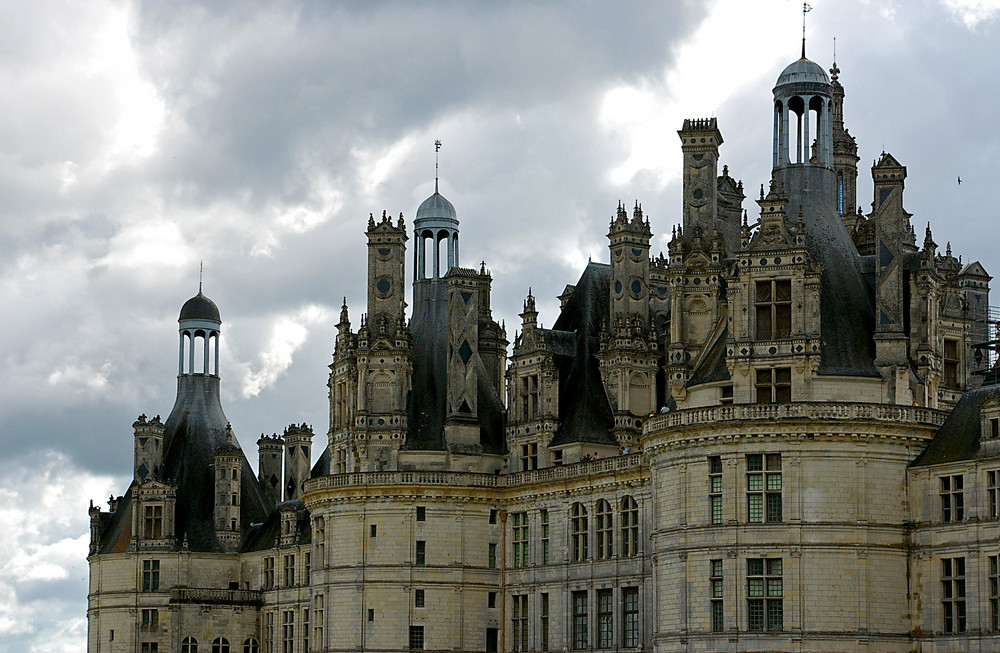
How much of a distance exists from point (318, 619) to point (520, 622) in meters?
9.45

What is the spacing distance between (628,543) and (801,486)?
1284cm

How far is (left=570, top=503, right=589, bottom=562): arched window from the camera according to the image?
268 ft

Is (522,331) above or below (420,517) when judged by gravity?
above

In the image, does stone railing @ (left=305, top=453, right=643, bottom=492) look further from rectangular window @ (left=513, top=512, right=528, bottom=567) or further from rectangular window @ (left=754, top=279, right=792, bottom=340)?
rectangular window @ (left=754, top=279, right=792, bottom=340)

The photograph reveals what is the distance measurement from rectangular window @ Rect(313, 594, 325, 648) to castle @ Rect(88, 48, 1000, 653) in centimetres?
24

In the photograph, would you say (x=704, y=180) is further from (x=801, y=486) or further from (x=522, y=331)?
(x=801, y=486)

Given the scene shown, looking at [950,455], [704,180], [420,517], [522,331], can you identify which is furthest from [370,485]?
[950,455]

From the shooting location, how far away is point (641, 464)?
78062 millimetres

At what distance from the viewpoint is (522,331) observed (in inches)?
3398

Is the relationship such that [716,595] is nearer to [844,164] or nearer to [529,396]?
[529,396]

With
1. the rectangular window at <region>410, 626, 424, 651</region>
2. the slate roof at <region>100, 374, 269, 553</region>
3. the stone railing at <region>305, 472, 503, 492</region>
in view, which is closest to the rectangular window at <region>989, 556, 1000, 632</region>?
the stone railing at <region>305, 472, 503, 492</region>

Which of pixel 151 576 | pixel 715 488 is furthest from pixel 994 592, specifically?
pixel 151 576

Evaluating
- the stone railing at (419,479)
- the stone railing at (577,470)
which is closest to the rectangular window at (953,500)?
the stone railing at (577,470)

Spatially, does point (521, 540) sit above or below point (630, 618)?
above
